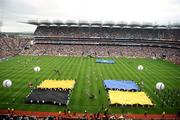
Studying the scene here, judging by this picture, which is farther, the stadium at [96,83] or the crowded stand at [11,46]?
the crowded stand at [11,46]

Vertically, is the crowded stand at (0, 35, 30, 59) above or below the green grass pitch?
above

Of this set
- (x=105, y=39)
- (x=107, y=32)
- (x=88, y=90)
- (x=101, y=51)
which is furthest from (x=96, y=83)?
(x=107, y=32)

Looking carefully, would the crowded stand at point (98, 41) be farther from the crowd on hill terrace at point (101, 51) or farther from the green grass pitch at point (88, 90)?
the green grass pitch at point (88, 90)

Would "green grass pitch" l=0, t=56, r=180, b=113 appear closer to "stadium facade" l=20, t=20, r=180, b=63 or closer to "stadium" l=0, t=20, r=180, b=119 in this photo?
"stadium" l=0, t=20, r=180, b=119

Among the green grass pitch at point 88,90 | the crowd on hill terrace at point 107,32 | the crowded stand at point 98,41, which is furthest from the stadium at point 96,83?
the crowd on hill terrace at point 107,32

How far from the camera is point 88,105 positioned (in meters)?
35.2

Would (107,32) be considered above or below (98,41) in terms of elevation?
above

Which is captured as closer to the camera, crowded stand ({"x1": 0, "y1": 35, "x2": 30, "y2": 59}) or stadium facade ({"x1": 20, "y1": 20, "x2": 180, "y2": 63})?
crowded stand ({"x1": 0, "y1": 35, "x2": 30, "y2": 59})

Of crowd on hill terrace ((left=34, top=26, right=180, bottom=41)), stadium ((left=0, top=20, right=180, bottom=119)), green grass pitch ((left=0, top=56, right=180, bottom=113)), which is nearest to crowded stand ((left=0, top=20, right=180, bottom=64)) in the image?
crowd on hill terrace ((left=34, top=26, right=180, bottom=41))

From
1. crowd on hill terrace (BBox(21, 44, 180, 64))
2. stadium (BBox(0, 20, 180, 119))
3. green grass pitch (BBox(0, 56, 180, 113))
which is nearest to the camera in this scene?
stadium (BBox(0, 20, 180, 119))

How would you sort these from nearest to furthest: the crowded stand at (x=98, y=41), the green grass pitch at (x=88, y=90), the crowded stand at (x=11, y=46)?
the green grass pitch at (x=88, y=90) → the crowded stand at (x=11, y=46) → the crowded stand at (x=98, y=41)

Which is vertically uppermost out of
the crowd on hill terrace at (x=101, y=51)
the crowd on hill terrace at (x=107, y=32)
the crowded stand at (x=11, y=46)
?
the crowd on hill terrace at (x=107, y=32)

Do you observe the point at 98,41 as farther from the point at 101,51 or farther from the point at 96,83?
the point at 96,83

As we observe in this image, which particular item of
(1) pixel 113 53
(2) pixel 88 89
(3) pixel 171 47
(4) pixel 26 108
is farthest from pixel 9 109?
(3) pixel 171 47
